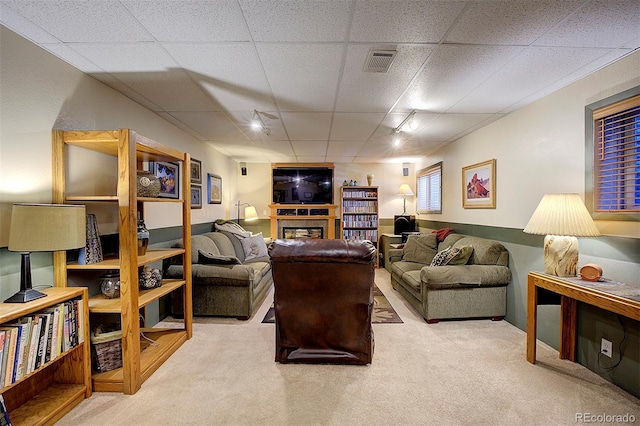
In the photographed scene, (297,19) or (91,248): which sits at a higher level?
(297,19)

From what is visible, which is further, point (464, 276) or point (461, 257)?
point (461, 257)

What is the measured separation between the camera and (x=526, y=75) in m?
2.24

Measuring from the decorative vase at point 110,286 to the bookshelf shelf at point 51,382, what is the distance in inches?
10.1

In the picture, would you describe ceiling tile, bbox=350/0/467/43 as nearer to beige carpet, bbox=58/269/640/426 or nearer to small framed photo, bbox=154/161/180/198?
beige carpet, bbox=58/269/640/426

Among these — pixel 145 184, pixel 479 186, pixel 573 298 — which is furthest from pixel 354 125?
pixel 573 298

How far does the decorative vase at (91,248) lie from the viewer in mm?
2004

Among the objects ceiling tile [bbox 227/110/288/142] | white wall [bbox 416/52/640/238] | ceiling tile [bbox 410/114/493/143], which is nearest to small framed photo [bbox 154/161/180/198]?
ceiling tile [bbox 227/110/288/142]

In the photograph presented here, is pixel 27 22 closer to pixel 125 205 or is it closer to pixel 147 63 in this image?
pixel 147 63

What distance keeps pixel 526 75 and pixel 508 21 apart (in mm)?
853

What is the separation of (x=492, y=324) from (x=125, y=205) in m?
3.72

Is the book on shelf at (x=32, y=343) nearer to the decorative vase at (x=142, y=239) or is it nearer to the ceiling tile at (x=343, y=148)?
the decorative vase at (x=142, y=239)

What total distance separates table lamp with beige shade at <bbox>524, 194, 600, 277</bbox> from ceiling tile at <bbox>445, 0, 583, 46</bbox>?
1.23 m

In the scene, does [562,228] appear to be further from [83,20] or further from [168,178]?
[168,178]

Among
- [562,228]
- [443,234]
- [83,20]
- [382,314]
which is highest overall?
[83,20]
